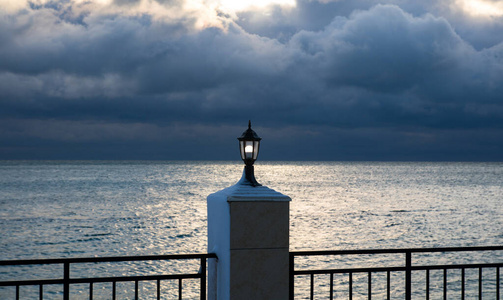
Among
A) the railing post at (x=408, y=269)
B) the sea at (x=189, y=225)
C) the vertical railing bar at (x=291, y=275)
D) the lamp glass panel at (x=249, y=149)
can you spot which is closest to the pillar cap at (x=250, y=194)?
the lamp glass panel at (x=249, y=149)

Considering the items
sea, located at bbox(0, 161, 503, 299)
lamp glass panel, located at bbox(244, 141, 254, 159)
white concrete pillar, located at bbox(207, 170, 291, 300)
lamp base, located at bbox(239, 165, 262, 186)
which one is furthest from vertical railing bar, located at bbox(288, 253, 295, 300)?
sea, located at bbox(0, 161, 503, 299)

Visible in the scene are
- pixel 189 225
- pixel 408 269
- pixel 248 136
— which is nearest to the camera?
pixel 248 136

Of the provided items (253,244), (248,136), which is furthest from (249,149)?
(253,244)

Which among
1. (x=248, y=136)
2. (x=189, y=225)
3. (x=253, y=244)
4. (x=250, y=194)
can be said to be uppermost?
(x=248, y=136)

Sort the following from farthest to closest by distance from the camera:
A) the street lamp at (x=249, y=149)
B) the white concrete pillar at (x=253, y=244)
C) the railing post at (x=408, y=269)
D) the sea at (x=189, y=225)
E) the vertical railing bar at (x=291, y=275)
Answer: the sea at (x=189, y=225) < the railing post at (x=408, y=269) < the street lamp at (x=249, y=149) < the vertical railing bar at (x=291, y=275) < the white concrete pillar at (x=253, y=244)

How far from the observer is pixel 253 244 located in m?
4.73

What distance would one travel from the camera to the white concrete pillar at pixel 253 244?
4.69m

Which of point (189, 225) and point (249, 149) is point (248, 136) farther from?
point (189, 225)

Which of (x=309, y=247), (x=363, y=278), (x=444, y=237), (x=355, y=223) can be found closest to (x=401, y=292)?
(x=363, y=278)

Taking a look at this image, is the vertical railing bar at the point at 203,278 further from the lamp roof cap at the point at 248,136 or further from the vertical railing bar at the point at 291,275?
the lamp roof cap at the point at 248,136

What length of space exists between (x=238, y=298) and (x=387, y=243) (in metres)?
28.7

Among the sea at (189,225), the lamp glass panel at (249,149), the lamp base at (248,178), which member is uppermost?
the lamp glass panel at (249,149)

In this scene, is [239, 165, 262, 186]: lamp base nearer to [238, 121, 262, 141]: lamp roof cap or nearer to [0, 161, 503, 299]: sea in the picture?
[238, 121, 262, 141]: lamp roof cap

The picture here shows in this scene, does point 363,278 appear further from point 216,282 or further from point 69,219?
point 69,219
